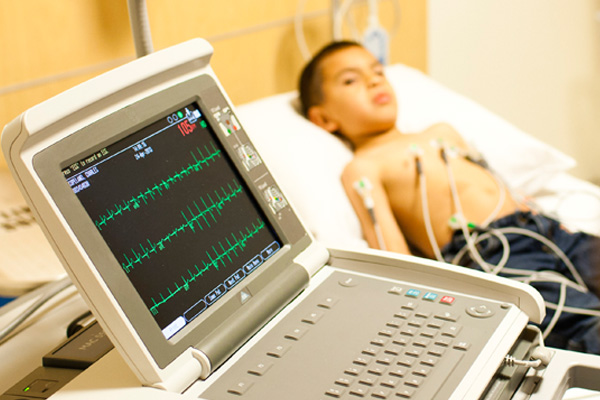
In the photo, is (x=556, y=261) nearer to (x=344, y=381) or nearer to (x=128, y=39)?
(x=344, y=381)

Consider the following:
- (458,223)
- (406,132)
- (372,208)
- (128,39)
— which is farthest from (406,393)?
(406,132)

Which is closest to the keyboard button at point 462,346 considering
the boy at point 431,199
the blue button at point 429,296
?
the blue button at point 429,296

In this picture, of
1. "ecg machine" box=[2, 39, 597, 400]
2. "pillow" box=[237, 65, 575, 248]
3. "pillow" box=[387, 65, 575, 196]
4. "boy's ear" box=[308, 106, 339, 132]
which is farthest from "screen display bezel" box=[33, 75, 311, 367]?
"pillow" box=[387, 65, 575, 196]

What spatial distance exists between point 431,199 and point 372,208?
228 millimetres

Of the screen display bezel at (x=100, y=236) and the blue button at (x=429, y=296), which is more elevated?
the screen display bezel at (x=100, y=236)

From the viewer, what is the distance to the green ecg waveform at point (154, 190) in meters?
0.71

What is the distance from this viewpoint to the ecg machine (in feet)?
2.22

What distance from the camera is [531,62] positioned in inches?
104

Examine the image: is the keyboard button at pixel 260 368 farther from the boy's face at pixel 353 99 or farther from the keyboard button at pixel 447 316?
the boy's face at pixel 353 99

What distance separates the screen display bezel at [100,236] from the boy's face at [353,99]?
3.14 feet

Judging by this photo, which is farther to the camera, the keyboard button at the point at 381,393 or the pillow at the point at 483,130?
the pillow at the point at 483,130

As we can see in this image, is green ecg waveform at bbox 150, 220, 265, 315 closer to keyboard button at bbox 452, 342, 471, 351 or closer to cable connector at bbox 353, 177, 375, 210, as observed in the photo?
keyboard button at bbox 452, 342, 471, 351

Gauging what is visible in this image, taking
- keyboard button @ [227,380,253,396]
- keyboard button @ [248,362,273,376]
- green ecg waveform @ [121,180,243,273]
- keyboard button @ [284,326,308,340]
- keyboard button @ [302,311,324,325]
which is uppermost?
green ecg waveform @ [121,180,243,273]

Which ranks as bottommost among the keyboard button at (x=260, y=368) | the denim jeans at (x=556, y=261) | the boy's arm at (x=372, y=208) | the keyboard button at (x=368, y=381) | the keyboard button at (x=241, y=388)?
the denim jeans at (x=556, y=261)
